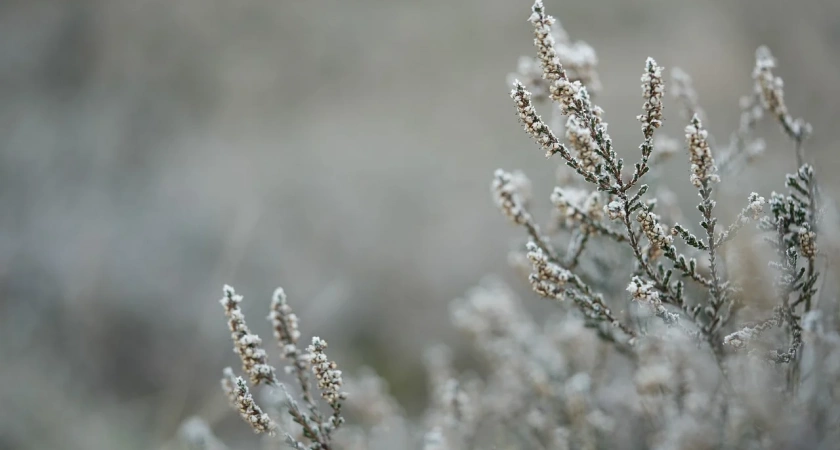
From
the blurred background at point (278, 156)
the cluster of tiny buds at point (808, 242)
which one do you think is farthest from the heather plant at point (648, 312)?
the blurred background at point (278, 156)

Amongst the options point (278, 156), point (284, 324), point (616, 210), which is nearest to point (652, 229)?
point (616, 210)

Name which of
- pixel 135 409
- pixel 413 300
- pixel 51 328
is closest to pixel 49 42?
pixel 51 328

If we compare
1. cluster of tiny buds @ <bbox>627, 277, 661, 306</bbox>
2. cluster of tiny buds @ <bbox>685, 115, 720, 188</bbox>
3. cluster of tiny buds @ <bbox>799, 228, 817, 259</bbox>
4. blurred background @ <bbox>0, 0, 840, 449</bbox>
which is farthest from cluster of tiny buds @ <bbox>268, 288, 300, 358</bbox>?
blurred background @ <bbox>0, 0, 840, 449</bbox>

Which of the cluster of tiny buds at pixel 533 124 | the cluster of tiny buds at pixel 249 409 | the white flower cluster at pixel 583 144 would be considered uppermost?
the cluster of tiny buds at pixel 533 124

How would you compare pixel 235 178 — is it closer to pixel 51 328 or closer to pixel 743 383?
pixel 51 328

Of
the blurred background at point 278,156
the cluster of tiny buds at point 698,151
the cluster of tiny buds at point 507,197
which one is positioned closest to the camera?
the cluster of tiny buds at point 698,151

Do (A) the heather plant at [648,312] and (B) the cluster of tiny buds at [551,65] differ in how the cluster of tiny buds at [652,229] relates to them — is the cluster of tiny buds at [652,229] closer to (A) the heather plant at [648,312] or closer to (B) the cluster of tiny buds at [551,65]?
(A) the heather plant at [648,312]

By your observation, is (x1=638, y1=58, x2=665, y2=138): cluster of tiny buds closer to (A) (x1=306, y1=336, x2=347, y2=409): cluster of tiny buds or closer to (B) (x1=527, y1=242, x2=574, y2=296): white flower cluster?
(B) (x1=527, y1=242, x2=574, y2=296): white flower cluster

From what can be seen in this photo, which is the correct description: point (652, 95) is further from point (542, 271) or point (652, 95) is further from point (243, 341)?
point (243, 341)
